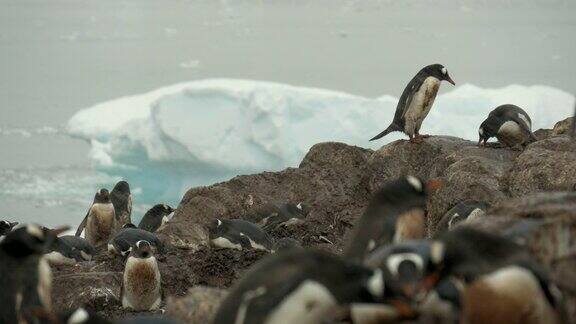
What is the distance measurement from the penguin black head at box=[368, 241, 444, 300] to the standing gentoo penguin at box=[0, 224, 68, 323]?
5.05ft

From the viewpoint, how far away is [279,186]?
9414 millimetres

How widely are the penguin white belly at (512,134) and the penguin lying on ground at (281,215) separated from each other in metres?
1.82

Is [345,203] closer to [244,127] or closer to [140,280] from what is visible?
[140,280]

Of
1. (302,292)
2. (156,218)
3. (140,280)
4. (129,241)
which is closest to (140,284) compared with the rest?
(140,280)

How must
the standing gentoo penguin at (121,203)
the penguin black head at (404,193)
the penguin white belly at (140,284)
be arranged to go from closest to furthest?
the penguin black head at (404,193), the penguin white belly at (140,284), the standing gentoo penguin at (121,203)

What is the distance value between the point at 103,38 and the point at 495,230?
30842mm

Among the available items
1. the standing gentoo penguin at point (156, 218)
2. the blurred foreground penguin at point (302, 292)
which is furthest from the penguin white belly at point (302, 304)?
the standing gentoo penguin at point (156, 218)

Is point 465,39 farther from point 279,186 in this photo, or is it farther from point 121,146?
point 279,186

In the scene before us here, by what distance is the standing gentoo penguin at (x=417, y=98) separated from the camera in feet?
28.2

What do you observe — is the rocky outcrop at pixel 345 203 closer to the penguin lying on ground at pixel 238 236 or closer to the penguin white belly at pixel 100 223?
the penguin lying on ground at pixel 238 236

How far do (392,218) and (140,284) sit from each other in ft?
7.31

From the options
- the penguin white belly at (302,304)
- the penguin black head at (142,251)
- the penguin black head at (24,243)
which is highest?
the penguin white belly at (302,304)

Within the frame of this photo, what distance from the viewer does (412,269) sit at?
2693 millimetres

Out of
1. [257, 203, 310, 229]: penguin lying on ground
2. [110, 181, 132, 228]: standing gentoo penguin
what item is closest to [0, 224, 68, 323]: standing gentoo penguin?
[257, 203, 310, 229]: penguin lying on ground
